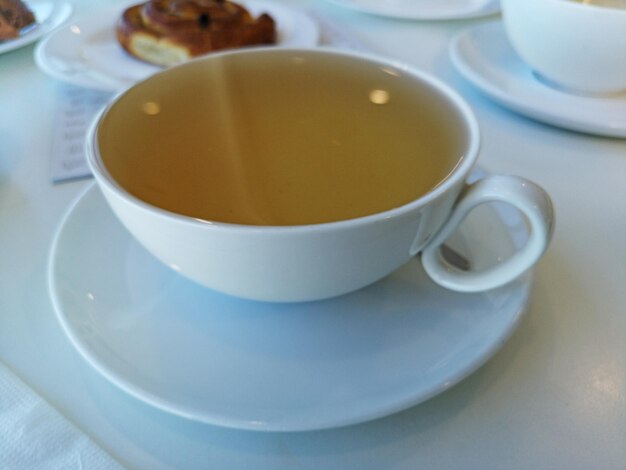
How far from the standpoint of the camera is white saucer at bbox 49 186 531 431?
0.93ft

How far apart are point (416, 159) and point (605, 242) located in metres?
0.18

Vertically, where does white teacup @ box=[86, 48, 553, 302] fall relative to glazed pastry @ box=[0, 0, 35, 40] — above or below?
above

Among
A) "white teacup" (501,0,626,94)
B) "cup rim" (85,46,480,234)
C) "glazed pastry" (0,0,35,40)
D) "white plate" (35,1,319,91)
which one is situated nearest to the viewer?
"cup rim" (85,46,480,234)

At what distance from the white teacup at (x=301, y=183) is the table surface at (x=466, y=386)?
67 mm

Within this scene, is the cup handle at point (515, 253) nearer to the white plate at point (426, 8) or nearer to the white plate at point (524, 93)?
the white plate at point (524, 93)

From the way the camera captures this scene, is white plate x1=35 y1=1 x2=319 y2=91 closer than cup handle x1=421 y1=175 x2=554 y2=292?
No

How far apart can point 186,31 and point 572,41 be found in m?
→ 0.44

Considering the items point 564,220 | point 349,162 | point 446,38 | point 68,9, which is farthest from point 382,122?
point 68,9

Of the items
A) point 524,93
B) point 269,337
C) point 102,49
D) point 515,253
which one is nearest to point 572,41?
point 524,93

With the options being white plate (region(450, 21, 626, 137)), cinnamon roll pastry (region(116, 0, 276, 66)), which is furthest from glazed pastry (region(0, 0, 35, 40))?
white plate (region(450, 21, 626, 137))

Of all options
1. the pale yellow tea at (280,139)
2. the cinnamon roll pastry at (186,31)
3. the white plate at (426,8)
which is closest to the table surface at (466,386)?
the pale yellow tea at (280,139)

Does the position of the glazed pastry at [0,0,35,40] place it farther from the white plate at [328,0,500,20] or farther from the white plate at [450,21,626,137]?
the white plate at [450,21,626,137]

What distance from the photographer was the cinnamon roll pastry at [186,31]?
71 centimetres

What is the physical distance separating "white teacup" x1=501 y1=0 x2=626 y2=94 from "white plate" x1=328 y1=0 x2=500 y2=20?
233 millimetres
